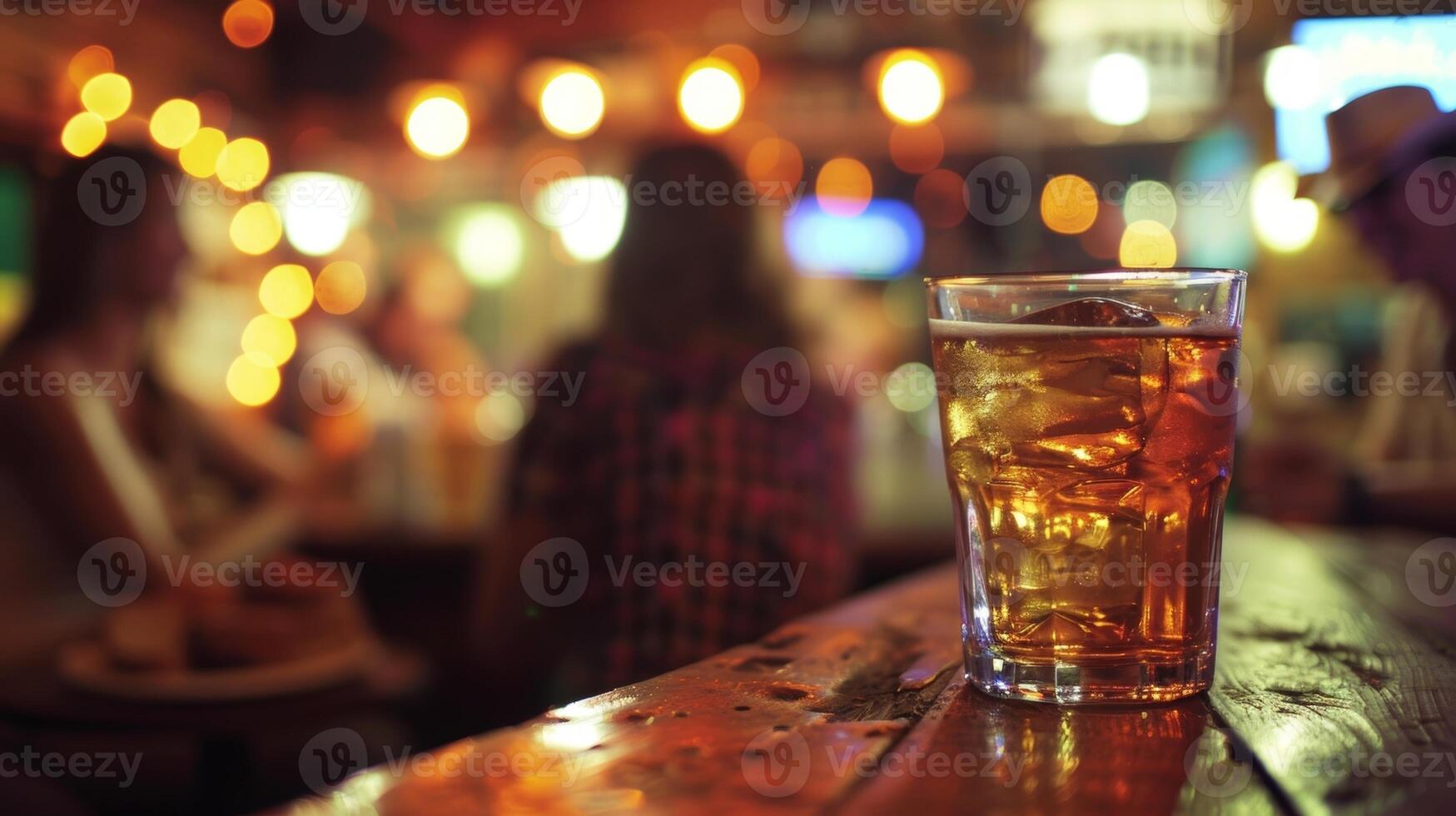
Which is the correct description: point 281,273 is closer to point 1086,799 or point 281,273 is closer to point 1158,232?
point 1158,232

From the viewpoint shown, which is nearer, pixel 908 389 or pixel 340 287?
pixel 908 389

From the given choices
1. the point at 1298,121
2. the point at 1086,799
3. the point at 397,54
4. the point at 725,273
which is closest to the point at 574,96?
the point at 397,54

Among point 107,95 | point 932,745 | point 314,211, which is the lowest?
point 932,745

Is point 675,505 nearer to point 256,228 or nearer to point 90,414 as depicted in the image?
point 90,414

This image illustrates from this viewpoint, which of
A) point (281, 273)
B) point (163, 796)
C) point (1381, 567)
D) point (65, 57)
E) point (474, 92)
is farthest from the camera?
point (281, 273)

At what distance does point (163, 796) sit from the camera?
2184 mm

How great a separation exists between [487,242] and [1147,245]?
4.57m

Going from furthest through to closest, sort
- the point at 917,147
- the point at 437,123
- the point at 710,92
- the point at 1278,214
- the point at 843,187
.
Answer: the point at 843,187 < the point at 917,147 < the point at 437,123 < the point at 710,92 < the point at 1278,214

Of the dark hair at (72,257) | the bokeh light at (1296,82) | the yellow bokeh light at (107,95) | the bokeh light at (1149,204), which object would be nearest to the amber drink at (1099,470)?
the bokeh light at (1296,82)

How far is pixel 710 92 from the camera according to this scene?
18.0 feet

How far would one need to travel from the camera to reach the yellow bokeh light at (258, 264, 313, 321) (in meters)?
7.72

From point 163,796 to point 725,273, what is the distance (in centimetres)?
149

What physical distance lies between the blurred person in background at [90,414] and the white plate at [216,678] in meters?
0.64

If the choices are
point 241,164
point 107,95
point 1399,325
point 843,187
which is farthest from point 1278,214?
point 241,164
